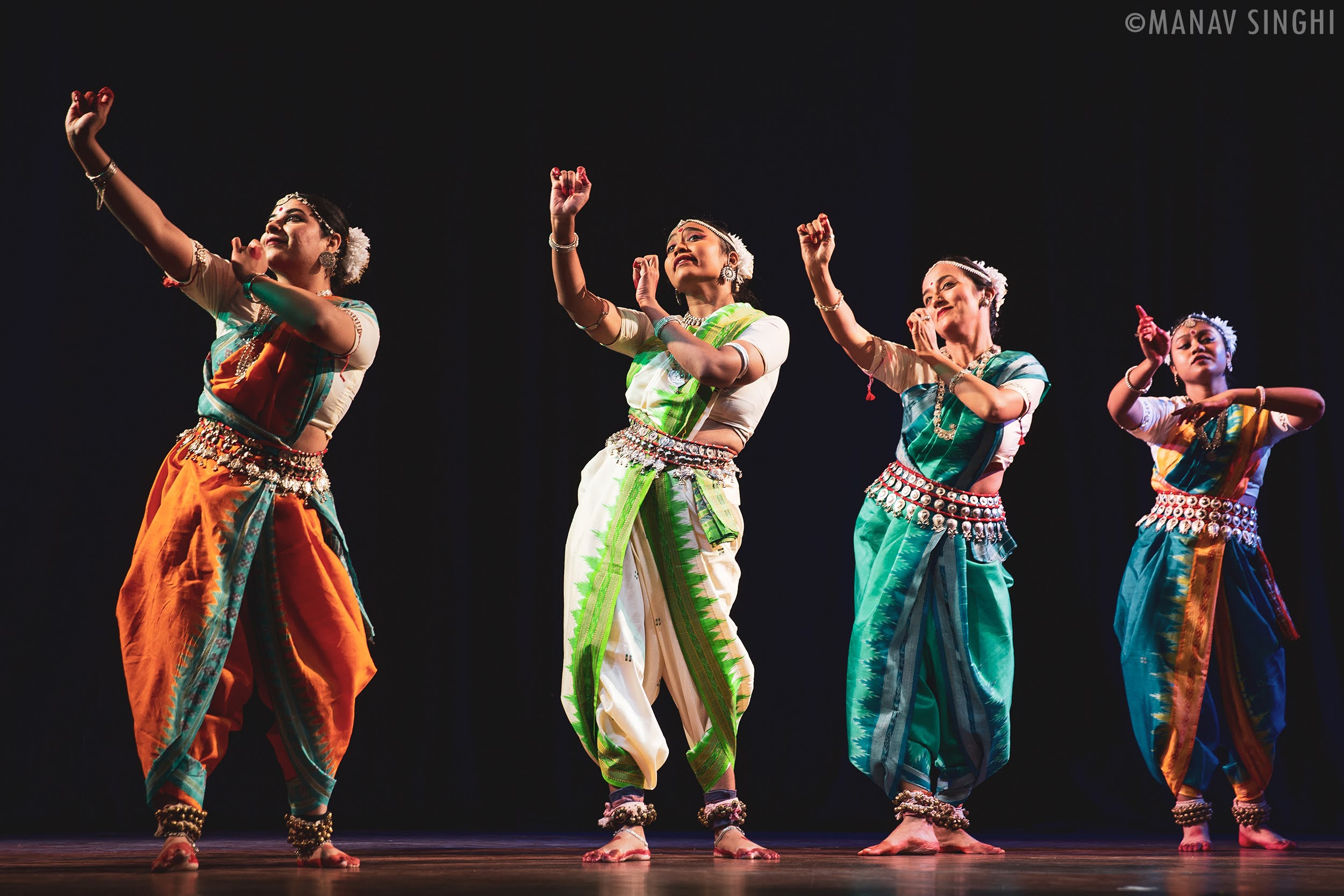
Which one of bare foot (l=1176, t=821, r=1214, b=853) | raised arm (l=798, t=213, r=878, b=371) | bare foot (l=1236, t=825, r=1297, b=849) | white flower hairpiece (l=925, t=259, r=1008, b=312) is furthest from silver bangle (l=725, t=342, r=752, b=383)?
bare foot (l=1236, t=825, r=1297, b=849)

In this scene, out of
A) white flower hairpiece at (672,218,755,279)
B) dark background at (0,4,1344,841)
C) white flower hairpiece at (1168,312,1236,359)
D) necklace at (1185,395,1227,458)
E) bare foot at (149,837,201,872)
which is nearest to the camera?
bare foot at (149,837,201,872)

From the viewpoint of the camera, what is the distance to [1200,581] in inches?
137

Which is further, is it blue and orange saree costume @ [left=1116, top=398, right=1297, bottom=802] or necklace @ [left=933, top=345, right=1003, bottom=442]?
blue and orange saree costume @ [left=1116, top=398, right=1297, bottom=802]

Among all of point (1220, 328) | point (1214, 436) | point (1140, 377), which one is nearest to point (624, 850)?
point (1140, 377)

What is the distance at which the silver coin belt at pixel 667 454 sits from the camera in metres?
3.07

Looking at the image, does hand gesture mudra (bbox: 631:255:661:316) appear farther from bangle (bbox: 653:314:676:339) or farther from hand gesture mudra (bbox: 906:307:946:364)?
hand gesture mudra (bbox: 906:307:946:364)

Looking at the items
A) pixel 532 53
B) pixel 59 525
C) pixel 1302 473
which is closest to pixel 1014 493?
pixel 1302 473

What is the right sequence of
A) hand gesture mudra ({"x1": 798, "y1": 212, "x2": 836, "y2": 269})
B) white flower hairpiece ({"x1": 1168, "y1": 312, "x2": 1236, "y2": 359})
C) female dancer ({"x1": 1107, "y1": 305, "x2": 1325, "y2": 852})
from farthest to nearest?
white flower hairpiece ({"x1": 1168, "y1": 312, "x2": 1236, "y2": 359}), female dancer ({"x1": 1107, "y1": 305, "x2": 1325, "y2": 852}), hand gesture mudra ({"x1": 798, "y1": 212, "x2": 836, "y2": 269})

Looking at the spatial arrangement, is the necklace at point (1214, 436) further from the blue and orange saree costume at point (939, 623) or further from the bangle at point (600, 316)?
the bangle at point (600, 316)

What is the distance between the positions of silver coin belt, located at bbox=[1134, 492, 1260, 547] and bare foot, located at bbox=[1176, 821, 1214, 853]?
2.45 ft

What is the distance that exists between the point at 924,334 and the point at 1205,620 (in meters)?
1.07

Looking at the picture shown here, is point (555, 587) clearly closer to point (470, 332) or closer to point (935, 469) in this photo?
point (470, 332)

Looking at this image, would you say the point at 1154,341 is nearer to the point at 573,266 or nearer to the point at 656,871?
the point at 573,266

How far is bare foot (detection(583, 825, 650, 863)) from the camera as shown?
111 inches
